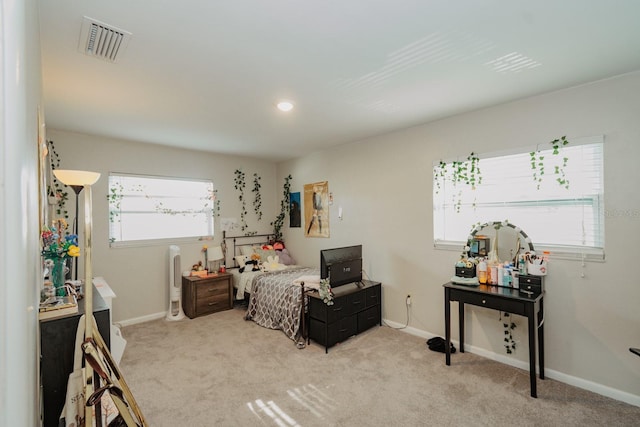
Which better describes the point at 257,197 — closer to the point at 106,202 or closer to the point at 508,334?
the point at 106,202

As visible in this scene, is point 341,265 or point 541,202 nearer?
point 541,202

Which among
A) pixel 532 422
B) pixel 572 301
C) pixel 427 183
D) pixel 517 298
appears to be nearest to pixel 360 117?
pixel 427 183

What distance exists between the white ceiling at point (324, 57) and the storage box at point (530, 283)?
160 centimetres

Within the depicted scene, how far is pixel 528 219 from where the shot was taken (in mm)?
2783

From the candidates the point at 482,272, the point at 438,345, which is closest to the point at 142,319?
the point at 438,345

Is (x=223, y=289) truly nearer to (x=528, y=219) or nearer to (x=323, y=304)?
(x=323, y=304)

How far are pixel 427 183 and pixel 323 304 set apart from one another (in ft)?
5.94

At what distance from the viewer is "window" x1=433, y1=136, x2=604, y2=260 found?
8.08 ft

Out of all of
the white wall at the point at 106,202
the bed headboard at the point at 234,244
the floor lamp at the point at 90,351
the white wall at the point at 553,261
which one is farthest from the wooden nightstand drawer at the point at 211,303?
the floor lamp at the point at 90,351

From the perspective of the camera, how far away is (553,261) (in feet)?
8.58

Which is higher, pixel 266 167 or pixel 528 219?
pixel 266 167

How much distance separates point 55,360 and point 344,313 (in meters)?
2.47

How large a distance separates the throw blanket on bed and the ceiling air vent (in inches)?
109

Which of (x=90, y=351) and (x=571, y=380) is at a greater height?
(x=90, y=351)
